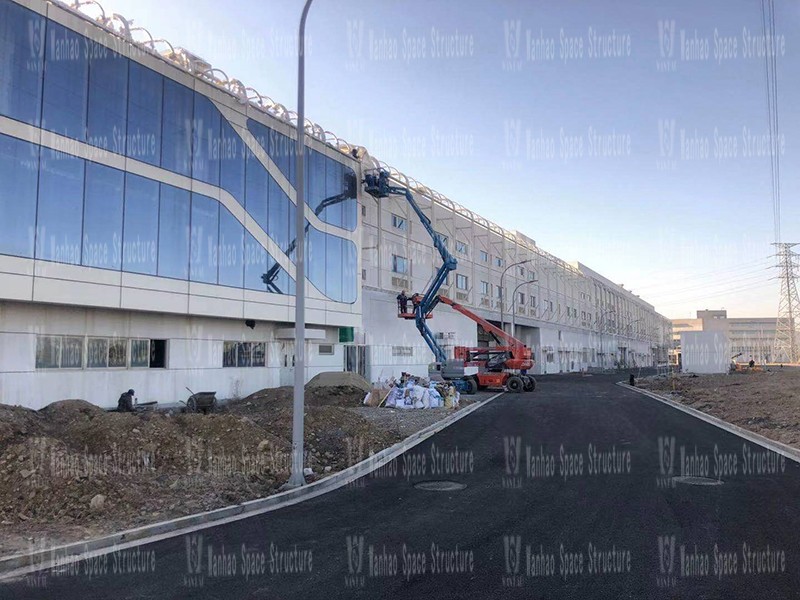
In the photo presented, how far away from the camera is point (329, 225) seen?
29.2 meters

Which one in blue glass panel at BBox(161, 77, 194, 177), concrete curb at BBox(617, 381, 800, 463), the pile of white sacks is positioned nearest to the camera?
concrete curb at BBox(617, 381, 800, 463)

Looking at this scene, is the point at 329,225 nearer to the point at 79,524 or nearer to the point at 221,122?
the point at 221,122

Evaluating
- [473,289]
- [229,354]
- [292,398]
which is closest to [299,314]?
[292,398]

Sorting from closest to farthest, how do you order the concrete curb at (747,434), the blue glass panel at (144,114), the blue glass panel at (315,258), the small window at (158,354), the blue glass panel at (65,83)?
the concrete curb at (747,434) < the blue glass panel at (65,83) < the blue glass panel at (144,114) < the small window at (158,354) < the blue glass panel at (315,258)

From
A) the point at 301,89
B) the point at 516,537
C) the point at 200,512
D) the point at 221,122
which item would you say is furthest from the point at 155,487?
the point at 221,122

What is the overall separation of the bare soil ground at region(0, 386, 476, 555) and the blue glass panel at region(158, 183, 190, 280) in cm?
588

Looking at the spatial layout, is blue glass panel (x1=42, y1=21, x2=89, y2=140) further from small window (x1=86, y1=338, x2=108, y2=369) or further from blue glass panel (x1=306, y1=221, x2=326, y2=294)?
blue glass panel (x1=306, y1=221, x2=326, y2=294)

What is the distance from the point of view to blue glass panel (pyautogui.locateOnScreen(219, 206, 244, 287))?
73.6ft

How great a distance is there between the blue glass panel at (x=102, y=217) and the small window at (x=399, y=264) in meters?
21.1

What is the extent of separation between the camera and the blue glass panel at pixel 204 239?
69.4 ft

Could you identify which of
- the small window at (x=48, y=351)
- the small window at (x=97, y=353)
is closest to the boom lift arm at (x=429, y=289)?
the small window at (x=97, y=353)

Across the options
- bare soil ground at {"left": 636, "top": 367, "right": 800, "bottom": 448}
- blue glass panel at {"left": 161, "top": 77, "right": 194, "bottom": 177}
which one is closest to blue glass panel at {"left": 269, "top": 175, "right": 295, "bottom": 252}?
blue glass panel at {"left": 161, "top": 77, "right": 194, "bottom": 177}

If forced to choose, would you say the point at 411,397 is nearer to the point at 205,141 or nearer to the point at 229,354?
the point at 229,354

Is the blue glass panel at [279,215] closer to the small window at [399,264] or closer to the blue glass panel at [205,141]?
the blue glass panel at [205,141]
